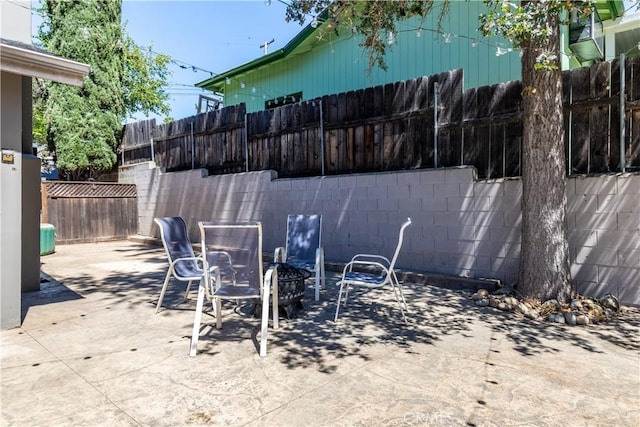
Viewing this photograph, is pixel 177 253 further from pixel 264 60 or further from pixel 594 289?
pixel 264 60

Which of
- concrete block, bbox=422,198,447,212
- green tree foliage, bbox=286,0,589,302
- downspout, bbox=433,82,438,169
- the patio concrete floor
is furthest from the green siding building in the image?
the patio concrete floor

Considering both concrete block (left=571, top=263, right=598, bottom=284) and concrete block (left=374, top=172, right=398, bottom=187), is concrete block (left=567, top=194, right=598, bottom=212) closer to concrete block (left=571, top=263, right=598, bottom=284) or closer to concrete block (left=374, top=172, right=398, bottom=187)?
concrete block (left=571, top=263, right=598, bottom=284)

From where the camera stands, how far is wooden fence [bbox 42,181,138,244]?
10109 mm

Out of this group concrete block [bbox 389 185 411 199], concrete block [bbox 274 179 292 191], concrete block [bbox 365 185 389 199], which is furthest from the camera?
concrete block [bbox 274 179 292 191]

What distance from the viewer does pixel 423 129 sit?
588 centimetres

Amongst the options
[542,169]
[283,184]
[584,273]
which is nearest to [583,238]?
[584,273]

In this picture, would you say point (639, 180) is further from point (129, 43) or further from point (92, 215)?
point (129, 43)

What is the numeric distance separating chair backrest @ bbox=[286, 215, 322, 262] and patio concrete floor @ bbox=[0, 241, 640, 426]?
0.93 meters

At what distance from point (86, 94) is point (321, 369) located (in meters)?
12.1

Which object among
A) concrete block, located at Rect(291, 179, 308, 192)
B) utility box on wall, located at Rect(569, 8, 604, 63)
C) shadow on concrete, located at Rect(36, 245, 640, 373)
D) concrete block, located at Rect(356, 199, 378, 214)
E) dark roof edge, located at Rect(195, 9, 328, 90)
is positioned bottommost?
shadow on concrete, located at Rect(36, 245, 640, 373)

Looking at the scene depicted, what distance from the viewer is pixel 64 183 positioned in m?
10.3

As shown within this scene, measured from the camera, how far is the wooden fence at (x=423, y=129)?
4418 millimetres

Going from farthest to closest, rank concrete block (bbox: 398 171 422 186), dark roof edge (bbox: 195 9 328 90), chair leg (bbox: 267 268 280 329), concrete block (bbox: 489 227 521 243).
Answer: dark roof edge (bbox: 195 9 328 90) → concrete block (bbox: 398 171 422 186) → concrete block (bbox: 489 227 521 243) → chair leg (bbox: 267 268 280 329)

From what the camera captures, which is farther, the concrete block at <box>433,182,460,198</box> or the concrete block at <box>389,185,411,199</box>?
the concrete block at <box>389,185,411,199</box>
